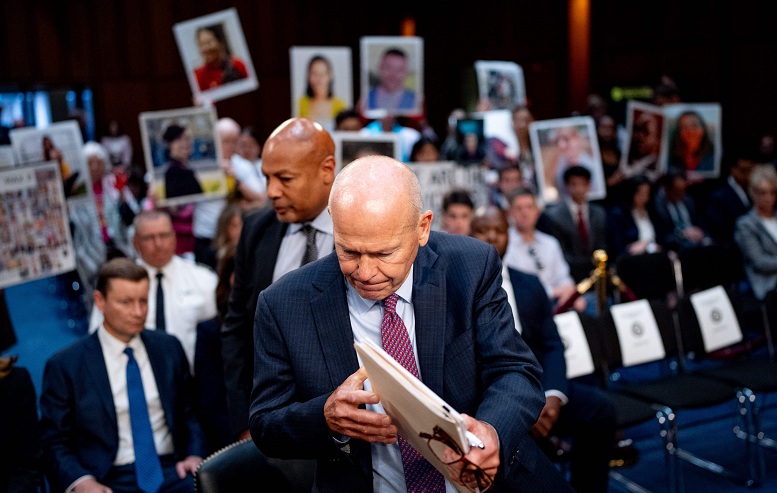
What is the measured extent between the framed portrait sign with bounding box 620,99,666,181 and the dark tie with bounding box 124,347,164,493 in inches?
226

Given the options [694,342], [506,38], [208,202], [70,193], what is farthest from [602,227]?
[506,38]

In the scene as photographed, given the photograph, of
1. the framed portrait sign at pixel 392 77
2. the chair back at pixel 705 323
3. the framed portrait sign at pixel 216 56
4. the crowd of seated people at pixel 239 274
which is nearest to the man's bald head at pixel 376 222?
the crowd of seated people at pixel 239 274

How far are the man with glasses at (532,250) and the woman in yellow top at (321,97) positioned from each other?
2.07 meters

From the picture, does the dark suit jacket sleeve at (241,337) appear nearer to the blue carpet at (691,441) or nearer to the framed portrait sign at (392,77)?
the blue carpet at (691,441)

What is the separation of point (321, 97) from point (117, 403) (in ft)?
14.1

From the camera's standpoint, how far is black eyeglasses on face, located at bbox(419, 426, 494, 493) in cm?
145

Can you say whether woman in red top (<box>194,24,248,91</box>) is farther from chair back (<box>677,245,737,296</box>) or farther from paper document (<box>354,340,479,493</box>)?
paper document (<box>354,340,479,493</box>)

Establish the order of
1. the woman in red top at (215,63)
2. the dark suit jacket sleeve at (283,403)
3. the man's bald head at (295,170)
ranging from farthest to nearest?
the woman in red top at (215,63)
the man's bald head at (295,170)
the dark suit jacket sleeve at (283,403)

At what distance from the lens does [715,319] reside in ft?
15.8

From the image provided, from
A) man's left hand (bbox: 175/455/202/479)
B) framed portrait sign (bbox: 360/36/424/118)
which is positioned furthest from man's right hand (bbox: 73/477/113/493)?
framed portrait sign (bbox: 360/36/424/118)

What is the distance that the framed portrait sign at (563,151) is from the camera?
23.0ft

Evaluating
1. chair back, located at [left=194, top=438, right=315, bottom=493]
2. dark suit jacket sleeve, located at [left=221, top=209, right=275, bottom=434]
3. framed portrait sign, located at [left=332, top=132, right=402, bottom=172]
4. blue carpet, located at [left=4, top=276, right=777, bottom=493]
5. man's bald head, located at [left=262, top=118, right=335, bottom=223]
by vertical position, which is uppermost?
man's bald head, located at [left=262, top=118, right=335, bottom=223]

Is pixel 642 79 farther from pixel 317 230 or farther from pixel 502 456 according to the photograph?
pixel 502 456

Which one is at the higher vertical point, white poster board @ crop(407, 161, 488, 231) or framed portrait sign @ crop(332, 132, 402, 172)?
framed portrait sign @ crop(332, 132, 402, 172)
